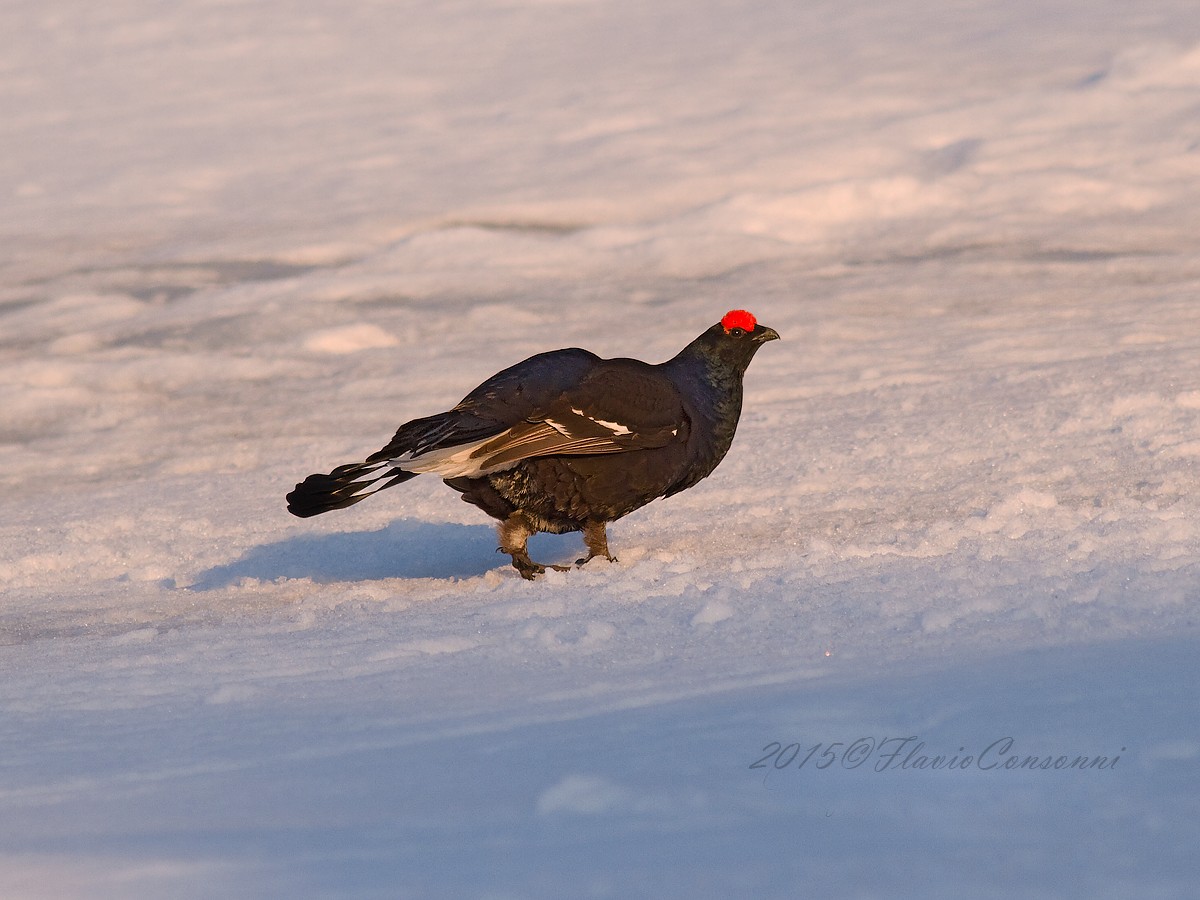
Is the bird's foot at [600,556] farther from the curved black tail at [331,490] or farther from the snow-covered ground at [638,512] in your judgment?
the curved black tail at [331,490]

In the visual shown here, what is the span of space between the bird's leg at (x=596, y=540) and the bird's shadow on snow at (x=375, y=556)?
415 mm

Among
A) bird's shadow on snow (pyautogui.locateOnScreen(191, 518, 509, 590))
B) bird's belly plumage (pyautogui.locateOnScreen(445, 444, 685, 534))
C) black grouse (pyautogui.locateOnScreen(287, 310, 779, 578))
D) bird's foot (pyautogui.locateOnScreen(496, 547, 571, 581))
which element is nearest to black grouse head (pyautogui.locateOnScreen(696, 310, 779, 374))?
black grouse (pyautogui.locateOnScreen(287, 310, 779, 578))

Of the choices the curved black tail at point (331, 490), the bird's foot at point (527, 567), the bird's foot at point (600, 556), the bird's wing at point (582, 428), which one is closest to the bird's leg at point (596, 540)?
the bird's foot at point (600, 556)

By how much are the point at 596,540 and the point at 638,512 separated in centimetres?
81

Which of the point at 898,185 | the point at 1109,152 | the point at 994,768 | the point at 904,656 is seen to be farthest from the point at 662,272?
the point at 994,768

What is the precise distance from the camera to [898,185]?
10906 millimetres

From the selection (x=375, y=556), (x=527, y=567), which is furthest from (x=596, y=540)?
(x=375, y=556)

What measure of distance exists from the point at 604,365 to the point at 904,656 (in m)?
1.82

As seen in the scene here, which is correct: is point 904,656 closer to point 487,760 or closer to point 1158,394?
point 487,760

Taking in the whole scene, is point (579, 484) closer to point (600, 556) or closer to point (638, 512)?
point (600, 556)

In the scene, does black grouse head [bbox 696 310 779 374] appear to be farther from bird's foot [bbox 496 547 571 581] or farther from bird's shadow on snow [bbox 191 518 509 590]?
bird's shadow on snow [bbox 191 518 509 590]

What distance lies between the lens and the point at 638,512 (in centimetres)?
577

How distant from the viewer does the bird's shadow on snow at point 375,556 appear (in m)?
5.25

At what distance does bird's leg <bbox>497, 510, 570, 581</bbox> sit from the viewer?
4906mm
